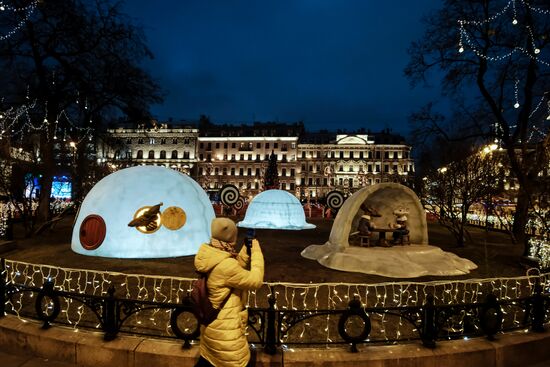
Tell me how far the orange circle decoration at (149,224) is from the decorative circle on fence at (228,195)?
17836mm

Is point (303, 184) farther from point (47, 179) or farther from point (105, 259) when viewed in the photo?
point (105, 259)

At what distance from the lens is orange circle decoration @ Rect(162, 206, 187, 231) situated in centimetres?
1188

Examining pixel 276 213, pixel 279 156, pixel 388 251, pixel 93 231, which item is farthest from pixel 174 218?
pixel 279 156

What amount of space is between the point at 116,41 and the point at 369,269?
20.6 m

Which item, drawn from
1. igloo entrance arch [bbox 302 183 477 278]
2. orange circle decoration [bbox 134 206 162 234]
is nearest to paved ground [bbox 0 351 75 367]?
orange circle decoration [bbox 134 206 162 234]

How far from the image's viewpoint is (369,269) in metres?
10.3

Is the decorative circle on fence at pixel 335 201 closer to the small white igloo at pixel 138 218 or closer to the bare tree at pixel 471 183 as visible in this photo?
the bare tree at pixel 471 183

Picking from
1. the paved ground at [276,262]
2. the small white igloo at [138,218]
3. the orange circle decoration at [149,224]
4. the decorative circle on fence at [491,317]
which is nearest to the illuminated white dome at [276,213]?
the paved ground at [276,262]

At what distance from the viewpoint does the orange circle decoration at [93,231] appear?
11656 mm

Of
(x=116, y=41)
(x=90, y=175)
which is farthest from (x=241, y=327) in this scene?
(x=90, y=175)

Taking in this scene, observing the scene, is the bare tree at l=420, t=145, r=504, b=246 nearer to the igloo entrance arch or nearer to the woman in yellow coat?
the igloo entrance arch

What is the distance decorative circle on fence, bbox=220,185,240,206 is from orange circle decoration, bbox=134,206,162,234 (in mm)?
17836

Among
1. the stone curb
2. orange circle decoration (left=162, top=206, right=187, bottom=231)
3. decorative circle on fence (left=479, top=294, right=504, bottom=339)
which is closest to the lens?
the stone curb

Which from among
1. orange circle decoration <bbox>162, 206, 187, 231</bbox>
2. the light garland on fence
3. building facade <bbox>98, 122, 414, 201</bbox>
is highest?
building facade <bbox>98, 122, 414, 201</bbox>
